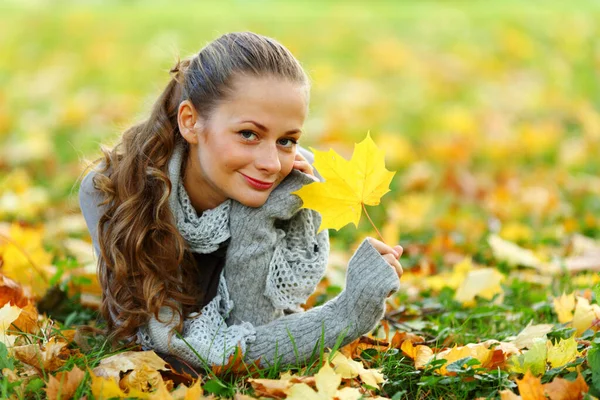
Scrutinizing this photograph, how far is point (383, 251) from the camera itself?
7.08 feet

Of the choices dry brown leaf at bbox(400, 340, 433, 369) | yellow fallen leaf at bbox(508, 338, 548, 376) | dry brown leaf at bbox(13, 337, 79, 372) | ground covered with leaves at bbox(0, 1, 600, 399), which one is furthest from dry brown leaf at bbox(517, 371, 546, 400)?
dry brown leaf at bbox(13, 337, 79, 372)

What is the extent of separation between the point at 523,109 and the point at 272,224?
14.7ft

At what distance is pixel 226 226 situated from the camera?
7.54 ft

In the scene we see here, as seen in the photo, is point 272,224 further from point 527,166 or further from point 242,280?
point 527,166

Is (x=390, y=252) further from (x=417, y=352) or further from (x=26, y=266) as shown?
(x=26, y=266)

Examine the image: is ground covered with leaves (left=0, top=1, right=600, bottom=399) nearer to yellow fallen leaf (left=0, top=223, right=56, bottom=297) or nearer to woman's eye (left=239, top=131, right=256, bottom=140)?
yellow fallen leaf (left=0, top=223, right=56, bottom=297)

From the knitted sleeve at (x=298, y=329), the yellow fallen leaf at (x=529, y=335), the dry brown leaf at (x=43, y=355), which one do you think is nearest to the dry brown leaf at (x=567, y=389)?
the yellow fallen leaf at (x=529, y=335)

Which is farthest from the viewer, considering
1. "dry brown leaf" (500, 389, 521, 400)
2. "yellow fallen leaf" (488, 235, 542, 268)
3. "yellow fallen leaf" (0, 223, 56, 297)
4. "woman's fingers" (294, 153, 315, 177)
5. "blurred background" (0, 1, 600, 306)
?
"blurred background" (0, 1, 600, 306)

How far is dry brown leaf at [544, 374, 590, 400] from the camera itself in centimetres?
185

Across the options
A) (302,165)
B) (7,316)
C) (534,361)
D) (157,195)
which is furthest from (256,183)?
(534,361)

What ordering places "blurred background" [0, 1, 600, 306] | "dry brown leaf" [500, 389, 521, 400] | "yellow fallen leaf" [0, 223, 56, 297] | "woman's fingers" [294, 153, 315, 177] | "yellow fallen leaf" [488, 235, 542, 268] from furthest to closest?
"blurred background" [0, 1, 600, 306] → "yellow fallen leaf" [488, 235, 542, 268] → "yellow fallen leaf" [0, 223, 56, 297] → "woman's fingers" [294, 153, 315, 177] → "dry brown leaf" [500, 389, 521, 400]

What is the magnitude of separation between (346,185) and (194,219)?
0.51 metres

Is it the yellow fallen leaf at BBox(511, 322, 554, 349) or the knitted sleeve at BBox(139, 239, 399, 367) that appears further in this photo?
the yellow fallen leaf at BBox(511, 322, 554, 349)

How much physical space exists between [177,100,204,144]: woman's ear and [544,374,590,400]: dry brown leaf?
1.22 metres
